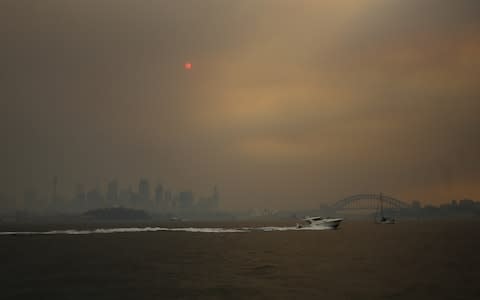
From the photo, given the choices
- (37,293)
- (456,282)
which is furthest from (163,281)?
(456,282)

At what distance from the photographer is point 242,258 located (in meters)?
73.6

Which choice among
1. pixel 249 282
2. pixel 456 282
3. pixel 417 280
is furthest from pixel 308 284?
pixel 456 282

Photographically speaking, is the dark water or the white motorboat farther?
the white motorboat

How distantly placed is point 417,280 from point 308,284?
12.0 metres

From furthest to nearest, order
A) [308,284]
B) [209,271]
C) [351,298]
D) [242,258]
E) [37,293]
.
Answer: [242,258] < [209,271] < [308,284] < [37,293] < [351,298]

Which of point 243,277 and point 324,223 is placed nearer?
point 243,277

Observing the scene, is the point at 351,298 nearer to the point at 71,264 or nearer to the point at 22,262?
the point at 71,264

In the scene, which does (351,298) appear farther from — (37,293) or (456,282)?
(37,293)

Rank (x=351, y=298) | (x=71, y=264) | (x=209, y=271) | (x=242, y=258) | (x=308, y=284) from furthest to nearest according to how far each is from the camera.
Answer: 1. (x=242, y=258)
2. (x=71, y=264)
3. (x=209, y=271)
4. (x=308, y=284)
5. (x=351, y=298)

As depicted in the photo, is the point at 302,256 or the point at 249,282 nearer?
the point at 249,282

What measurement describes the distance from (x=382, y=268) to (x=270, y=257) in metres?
21.2

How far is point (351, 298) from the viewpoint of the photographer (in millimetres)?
37875

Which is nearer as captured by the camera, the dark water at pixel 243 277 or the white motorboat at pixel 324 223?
the dark water at pixel 243 277

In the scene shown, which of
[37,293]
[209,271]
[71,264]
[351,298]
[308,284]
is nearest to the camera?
[351,298]
